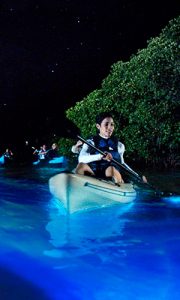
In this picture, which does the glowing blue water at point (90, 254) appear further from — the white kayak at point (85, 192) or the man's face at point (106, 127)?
the man's face at point (106, 127)

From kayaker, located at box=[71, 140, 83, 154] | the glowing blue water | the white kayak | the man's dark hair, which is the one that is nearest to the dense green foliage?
kayaker, located at box=[71, 140, 83, 154]

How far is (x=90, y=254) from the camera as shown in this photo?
548 centimetres

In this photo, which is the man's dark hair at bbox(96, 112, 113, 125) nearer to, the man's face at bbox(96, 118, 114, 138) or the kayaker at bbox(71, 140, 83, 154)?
the man's face at bbox(96, 118, 114, 138)

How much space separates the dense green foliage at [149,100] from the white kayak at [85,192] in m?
10.4

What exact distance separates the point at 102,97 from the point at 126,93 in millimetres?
2997

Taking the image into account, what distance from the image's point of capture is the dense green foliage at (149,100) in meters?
17.5

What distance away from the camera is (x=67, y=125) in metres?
7.99

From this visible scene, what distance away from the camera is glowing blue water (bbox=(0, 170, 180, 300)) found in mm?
4324

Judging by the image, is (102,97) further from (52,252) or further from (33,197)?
(52,252)

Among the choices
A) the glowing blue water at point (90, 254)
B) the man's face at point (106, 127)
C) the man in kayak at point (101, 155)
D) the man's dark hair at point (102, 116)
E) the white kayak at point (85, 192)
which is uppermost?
the man's dark hair at point (102, 116)

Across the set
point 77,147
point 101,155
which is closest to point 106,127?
point 101,155

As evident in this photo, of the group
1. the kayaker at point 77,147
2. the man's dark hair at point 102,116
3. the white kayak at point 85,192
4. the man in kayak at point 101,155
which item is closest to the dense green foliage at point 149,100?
the kayaker at point 77,147

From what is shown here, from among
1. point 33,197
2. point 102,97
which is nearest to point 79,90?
point 102,97

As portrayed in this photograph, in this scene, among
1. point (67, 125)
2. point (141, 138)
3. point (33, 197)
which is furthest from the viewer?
point (141, 138)
